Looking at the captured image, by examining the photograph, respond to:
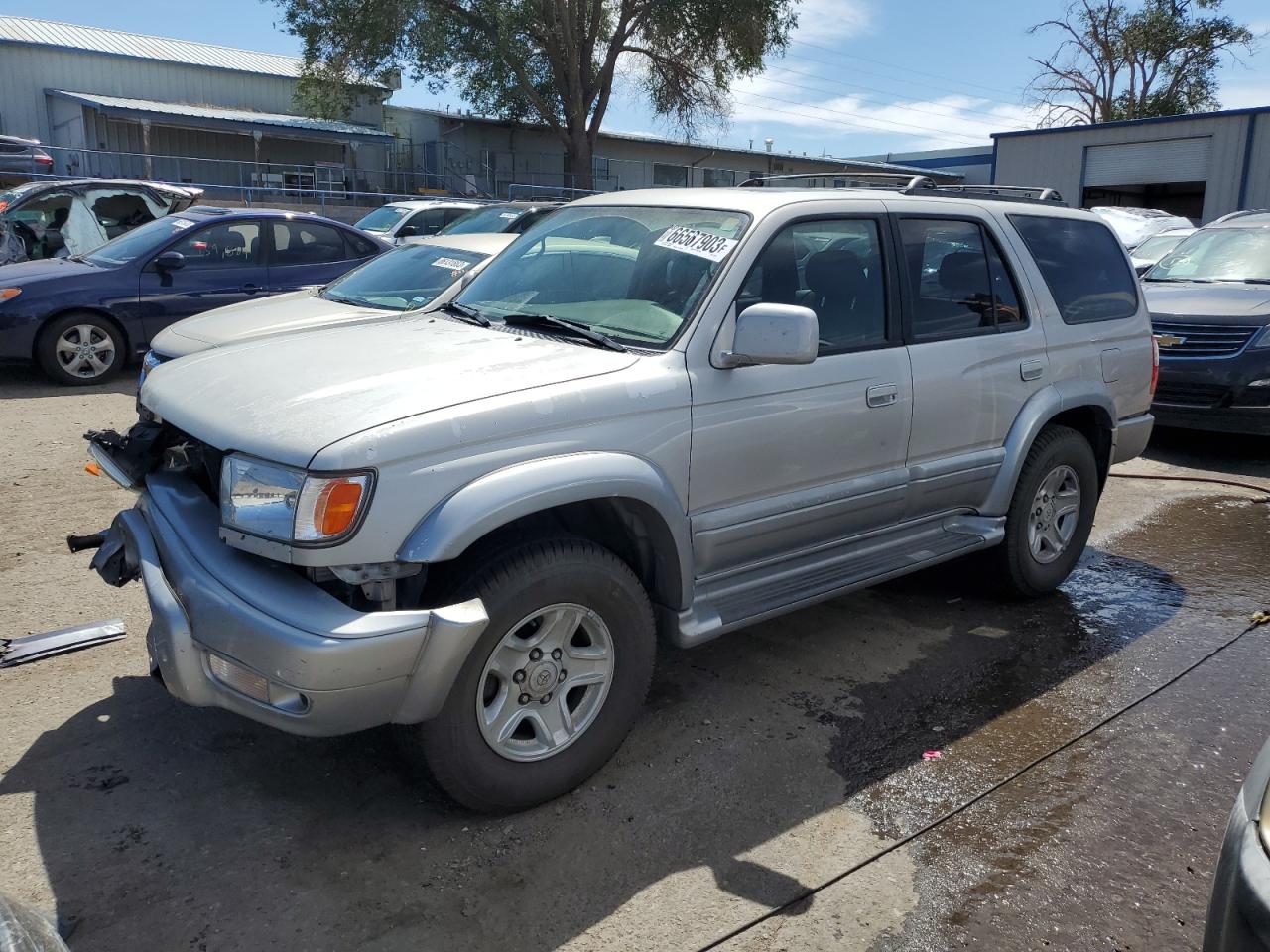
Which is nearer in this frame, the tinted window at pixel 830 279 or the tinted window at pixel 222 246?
the tinted window at pixel 830 279

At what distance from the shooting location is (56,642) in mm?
4137

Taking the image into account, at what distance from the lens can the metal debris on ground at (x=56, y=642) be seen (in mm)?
4020

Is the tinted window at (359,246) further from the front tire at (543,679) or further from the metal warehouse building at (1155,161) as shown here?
the metal warehouse building at (1155,161)

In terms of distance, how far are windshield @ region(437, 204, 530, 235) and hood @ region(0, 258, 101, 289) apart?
→ 11.6 feet

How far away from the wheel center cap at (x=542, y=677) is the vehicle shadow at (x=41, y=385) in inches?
298

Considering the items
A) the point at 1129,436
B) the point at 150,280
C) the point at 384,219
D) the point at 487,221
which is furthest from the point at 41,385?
the point at 1129,436

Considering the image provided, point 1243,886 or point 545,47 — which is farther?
point 545,47

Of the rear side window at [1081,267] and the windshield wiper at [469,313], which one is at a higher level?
the rear side window at [1081,267]

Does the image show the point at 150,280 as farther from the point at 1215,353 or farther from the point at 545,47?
the point at 545,47

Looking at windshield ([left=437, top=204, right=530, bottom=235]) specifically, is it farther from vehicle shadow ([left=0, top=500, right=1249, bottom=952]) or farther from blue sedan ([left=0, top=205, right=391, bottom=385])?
vehicle shadow ([left=0, top=500, right=1249, bottom=952])

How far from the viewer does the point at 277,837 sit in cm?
305

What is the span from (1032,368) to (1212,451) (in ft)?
16.7

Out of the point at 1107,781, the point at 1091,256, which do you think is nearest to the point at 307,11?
the point at 1091,256

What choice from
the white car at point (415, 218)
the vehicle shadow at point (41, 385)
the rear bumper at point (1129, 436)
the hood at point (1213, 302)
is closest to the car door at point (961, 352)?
the rear bumper at point (1129, 436)
